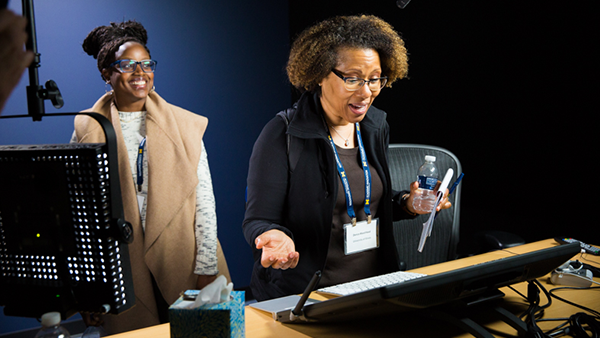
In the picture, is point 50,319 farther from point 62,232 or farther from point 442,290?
point 442,290

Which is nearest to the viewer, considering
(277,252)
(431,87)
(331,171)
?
(277,252)

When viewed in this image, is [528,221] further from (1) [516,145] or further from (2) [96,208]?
(2) [96,208]

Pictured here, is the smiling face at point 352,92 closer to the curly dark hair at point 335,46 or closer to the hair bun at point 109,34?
the curly dark hair at point 335,46

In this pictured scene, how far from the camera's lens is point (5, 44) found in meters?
0.52

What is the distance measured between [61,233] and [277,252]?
66cm

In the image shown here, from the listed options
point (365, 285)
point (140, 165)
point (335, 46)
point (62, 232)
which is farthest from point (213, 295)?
point (140, 165)

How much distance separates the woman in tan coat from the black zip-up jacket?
0.50m

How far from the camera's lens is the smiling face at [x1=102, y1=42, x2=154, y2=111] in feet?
6.71

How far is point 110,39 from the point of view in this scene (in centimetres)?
211

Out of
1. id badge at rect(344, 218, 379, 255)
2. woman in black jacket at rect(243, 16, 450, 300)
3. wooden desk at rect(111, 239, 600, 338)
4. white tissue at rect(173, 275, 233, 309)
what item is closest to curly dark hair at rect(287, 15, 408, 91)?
woman in black jacket at rect(243, 16, 450, 300)

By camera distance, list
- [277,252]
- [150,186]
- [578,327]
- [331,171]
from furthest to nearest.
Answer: [150,186], [331,171], [277,252], [578,327]

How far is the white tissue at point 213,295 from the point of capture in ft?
2.65

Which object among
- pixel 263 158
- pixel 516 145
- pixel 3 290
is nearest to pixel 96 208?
pixel 3 290

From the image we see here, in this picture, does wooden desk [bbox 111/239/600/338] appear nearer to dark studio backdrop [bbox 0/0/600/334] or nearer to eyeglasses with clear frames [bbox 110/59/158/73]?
dark studio backdrop [bbox 0/0/600/334]
